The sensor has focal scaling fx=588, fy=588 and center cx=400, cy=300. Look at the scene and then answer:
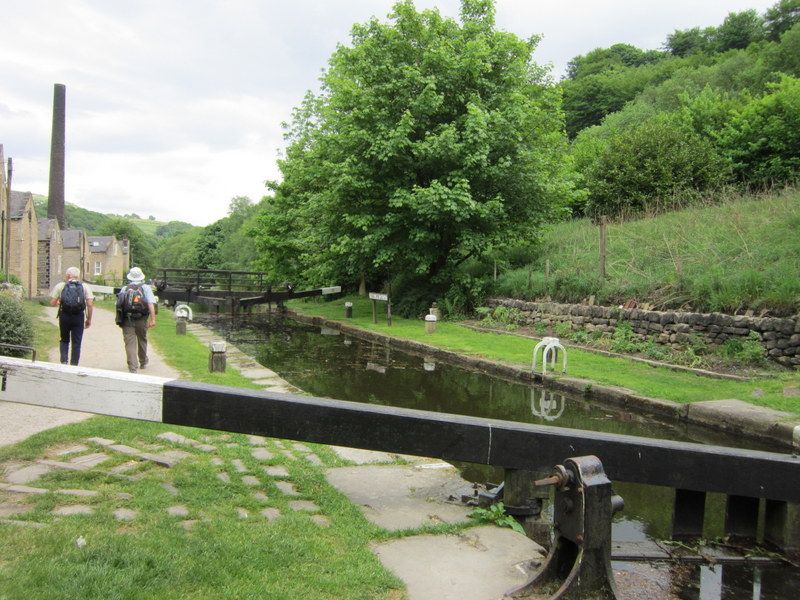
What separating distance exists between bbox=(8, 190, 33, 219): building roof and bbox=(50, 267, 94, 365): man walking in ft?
86.4

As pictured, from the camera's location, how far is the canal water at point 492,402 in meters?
3.21

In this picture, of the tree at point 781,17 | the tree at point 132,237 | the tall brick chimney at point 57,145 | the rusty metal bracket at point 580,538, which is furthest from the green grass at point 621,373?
the tree at point 132,237

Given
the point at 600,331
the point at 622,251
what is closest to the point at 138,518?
the point at 600,331

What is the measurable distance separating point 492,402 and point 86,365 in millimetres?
6173

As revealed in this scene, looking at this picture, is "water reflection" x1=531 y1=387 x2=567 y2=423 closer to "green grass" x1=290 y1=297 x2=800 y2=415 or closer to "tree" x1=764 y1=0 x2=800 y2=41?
"green grass" x1=290 y1=297 x2=800 y2=415

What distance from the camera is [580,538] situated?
2.41 meters

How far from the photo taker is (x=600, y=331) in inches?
513

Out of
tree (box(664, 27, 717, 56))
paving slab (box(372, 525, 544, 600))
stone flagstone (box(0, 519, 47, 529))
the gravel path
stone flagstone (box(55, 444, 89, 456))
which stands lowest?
the gravel path

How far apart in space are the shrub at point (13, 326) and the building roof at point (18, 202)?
83.1 ft

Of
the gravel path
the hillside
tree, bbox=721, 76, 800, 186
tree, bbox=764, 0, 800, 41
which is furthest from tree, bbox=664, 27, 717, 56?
the gravel path

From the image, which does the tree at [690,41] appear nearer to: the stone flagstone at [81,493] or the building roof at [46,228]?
the building roof at [46,228]

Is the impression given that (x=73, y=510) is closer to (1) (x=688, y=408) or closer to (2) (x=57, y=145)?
(1) (x=688, y=408)

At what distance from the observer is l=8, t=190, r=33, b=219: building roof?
3044cm

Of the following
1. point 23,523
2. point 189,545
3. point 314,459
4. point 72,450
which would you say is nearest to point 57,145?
point 72,450
